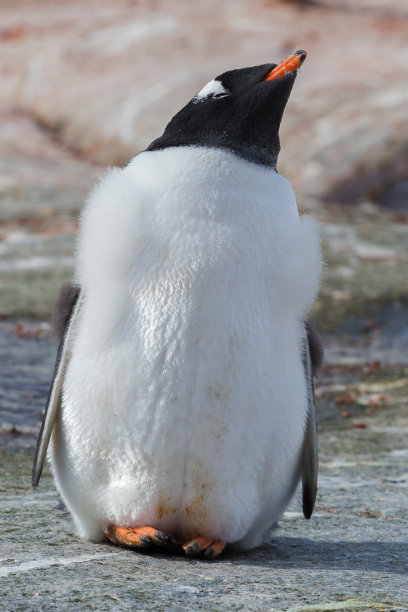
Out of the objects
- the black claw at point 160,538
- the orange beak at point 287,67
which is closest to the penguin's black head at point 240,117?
the orange beak at point 287,67

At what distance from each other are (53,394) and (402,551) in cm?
133

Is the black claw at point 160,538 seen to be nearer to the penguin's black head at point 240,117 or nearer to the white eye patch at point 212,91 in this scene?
the penguin's black head at point 240,117

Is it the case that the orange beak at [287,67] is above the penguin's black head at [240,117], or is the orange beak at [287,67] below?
above

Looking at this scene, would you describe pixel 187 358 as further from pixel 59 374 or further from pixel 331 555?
pixel 331 555

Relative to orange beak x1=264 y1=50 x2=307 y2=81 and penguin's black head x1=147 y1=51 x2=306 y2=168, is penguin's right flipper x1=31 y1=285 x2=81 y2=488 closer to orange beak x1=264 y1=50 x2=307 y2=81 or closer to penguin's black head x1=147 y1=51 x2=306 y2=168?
penguin's black head x1=147 y1=51 x2=306 y2=168

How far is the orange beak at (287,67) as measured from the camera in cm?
313

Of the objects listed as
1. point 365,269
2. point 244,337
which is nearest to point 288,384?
point 244,337

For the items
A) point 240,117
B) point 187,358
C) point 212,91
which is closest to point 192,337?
point 187,358

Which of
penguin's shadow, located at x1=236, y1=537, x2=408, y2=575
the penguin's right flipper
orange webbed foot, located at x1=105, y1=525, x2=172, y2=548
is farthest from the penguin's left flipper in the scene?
the penguin's right flipper

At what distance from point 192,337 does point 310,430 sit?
67cm

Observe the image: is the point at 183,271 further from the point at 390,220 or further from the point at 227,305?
the point at 390,220

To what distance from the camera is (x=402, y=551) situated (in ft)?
10.7

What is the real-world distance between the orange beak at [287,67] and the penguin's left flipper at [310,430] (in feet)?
2.81

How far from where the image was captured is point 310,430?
3268mm
